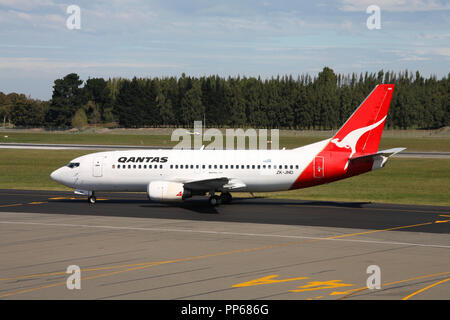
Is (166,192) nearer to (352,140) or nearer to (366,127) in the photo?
(352,140)

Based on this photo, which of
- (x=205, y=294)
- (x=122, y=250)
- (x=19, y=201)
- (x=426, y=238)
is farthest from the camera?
(x=19, y=201)

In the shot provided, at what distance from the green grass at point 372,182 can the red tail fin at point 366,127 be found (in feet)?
24.0

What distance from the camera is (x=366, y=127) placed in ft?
142

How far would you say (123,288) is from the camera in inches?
814

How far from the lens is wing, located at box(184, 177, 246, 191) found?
41934 mm

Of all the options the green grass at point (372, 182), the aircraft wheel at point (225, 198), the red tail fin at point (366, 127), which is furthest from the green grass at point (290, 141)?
the red tail fin at point (366, 127)

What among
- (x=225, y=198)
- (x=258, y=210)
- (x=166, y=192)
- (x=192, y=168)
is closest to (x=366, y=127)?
(x=258, y=210)

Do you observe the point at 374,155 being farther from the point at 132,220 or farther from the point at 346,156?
the point at 132,220

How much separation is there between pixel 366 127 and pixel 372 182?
21.4 meters

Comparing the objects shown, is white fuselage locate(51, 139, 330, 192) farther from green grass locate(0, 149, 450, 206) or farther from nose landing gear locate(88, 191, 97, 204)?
green grass locate(0, 149, 450, 206)

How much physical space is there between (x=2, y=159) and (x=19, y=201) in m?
47.7

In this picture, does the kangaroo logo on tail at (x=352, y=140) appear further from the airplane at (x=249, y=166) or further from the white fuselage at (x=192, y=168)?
Result: the white fuselage at (x=192, y=168)
